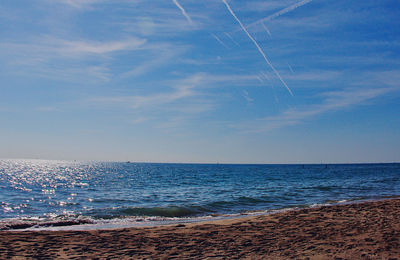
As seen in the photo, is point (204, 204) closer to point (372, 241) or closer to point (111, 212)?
point (111, 212)

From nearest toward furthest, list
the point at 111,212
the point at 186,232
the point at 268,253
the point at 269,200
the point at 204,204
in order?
1. the point at 268,253
2. the point at 186,232
3. the point at 111,212
4. the point at 204,204
5. the point at 269,200

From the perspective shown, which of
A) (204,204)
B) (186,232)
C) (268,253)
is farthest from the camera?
(204,204)

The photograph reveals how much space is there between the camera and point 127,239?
35.6ft

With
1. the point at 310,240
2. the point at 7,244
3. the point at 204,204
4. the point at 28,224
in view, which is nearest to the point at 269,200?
the point at 204,204

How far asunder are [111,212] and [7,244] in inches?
389

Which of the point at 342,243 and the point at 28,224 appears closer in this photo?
the point at 342,243

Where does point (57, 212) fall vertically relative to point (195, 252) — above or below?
below

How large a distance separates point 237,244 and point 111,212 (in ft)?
41.0

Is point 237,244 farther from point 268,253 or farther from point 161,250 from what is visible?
point 161,250

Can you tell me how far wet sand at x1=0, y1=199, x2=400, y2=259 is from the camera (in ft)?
28.3

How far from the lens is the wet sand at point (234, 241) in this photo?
28.3 ft

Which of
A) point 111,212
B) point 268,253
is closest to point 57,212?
point 111,212

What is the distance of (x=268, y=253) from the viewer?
8.64 m

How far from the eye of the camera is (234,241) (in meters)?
10.2
